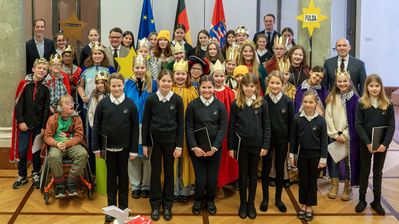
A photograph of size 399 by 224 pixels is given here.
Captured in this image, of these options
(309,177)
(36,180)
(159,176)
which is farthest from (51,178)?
(309,177)

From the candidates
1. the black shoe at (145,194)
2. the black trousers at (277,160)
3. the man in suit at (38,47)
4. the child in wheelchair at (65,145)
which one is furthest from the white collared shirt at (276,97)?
the man in suit at (38,47)

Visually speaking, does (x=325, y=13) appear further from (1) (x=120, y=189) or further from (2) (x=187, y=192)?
(1) (x=120, y=189)

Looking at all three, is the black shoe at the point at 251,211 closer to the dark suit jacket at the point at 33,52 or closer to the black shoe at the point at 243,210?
the black shoe at the point at 243,210

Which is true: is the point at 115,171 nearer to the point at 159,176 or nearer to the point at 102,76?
the point at 159,176

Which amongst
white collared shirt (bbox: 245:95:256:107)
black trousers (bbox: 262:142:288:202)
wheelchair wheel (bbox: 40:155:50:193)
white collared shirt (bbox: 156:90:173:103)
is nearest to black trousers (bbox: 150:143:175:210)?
white collared shirt (bbox: 156:90:173:103)

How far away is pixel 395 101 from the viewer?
11414 millimetres

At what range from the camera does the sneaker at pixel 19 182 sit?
5.88m

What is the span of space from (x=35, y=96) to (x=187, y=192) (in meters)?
1.93

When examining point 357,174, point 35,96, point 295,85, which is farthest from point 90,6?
point 357,174

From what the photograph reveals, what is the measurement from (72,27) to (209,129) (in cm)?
292

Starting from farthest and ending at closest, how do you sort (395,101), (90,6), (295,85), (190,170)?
(395,101) → (90,6) → (295,85) → (190,170)

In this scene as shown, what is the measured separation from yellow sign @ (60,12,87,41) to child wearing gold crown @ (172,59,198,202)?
88.7 inches

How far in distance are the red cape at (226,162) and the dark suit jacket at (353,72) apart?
127 centimetres

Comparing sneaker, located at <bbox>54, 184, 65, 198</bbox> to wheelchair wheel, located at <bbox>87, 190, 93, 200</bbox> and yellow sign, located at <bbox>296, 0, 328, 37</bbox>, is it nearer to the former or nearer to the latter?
wheelchair wheel, located at <bbox>87, 190, 93, 200</bbox>
